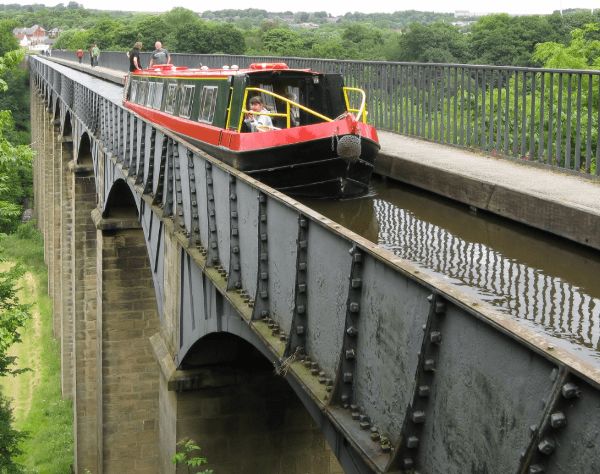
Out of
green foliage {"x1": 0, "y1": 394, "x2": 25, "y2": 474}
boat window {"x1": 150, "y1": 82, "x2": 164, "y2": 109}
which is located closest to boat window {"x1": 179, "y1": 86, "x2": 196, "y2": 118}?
boat window {"x1": 150, "y1": 82, "x2": 164, "y2": 109}

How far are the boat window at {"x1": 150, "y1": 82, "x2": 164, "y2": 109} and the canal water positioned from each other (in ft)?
25.7

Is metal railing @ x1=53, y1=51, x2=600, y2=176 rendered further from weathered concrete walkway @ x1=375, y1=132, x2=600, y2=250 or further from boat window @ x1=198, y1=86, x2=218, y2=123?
boat window @ x1=198, y1=86, x2=218, y2=123

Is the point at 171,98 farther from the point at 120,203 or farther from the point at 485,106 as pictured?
the point at 485,106

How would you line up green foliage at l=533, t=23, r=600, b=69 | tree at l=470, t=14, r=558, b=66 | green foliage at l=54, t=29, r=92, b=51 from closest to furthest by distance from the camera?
green foliage at l=533, t=23, r=600, b=69 < tree at l=470, t=14, r=558, b=66 < green foliage at l=54, t=29, r=92, b=51

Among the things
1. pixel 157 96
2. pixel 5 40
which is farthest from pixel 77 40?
pixel 157 96

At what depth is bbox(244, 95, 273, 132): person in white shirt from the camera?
12359 mm

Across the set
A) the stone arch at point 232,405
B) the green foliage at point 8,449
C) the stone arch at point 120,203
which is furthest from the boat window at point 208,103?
the green foliage at point 8,449

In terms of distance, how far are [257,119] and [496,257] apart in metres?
5.34

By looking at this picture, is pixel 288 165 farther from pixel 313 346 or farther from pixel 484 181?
pixel 313 346

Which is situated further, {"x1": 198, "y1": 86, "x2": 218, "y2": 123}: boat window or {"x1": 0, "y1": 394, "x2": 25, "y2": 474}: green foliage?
{"x1": 0, "y1": 394, "x2": 25, "y2": 474}: green foliage

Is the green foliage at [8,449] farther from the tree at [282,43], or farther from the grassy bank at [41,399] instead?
the tree at [282,43]

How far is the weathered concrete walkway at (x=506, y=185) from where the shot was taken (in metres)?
8.66

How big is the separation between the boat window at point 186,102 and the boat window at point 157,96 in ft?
8.20

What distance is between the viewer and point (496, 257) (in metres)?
7.88
